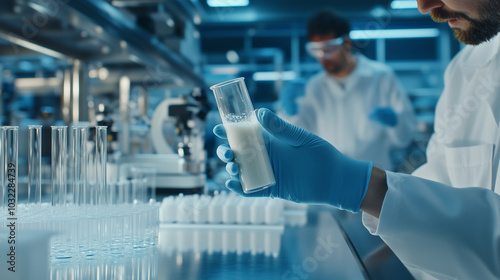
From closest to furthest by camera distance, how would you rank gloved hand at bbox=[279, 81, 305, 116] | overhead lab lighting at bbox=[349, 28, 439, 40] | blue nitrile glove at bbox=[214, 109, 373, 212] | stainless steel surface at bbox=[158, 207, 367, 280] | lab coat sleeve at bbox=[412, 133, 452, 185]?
1. stainless steel surface at bbox=[158, 207, 367, 280]
2. blue nitrile glove at bbox=[214, 109, 373, 212]
3. lab coat sleeve at bbox=[412, 133, 452, 185]
4. gloved hand at bbox=[279, 81, 305, 116]
5. overhead lab lighting at bbox=[349, 28, 439, 40]

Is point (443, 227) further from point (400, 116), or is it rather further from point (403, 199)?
→ point (400, 116)

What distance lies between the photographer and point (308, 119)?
3523mm

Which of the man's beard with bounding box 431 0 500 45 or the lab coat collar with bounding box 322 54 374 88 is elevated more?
the lab coat collar with bounding box 322 54 374 88

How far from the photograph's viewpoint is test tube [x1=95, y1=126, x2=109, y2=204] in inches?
43.9

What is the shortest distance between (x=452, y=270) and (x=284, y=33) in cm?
652

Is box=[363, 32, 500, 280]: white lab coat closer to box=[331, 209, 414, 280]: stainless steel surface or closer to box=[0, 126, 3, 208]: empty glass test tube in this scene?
box=[331, 209, 414, 280]: stainless steel surface

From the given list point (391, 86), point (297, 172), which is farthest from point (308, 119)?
point (297, 172)

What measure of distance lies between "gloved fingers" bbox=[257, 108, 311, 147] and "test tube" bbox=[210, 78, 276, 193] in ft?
0.09

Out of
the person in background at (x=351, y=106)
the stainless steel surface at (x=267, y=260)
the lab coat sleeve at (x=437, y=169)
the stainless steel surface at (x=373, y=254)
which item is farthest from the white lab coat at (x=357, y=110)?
the stainless steel surface at (x=267, y=260)

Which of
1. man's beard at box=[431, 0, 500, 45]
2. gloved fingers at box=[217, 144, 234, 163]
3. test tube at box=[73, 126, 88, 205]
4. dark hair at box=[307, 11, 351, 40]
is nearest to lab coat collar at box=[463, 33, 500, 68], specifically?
man's beard at box=[431, 0, 500, 45]

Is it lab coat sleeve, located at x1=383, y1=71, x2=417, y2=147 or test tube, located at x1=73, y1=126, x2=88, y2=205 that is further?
lab coat sleeve, located at x1=383, y1=71, x2=417, y2=147

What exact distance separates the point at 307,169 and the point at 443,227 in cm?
34

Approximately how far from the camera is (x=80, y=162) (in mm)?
1118

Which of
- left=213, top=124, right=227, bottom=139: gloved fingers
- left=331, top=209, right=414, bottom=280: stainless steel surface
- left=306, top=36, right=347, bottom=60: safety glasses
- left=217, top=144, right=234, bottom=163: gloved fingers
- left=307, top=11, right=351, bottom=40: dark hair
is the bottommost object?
left=331, top=209, right=414, bottom=280: stainless steel surface
